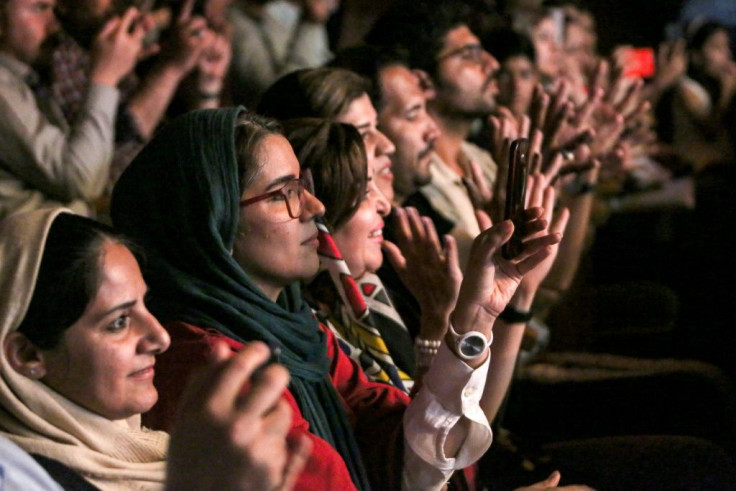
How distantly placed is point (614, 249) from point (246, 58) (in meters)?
1.57

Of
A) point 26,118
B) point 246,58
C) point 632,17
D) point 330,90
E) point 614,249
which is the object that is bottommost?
point 632,17

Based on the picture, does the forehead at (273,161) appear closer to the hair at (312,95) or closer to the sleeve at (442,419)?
the sleeve at (442,419)

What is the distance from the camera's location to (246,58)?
3.37 m

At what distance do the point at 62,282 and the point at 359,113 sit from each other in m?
1.13

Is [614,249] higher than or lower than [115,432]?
lower

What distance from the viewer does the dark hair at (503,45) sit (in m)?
3.88

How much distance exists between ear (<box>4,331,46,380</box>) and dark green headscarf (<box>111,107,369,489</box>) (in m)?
0.27

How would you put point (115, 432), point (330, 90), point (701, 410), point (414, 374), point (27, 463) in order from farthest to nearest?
point (701, 410) → point (330, 90) → point (414, 374) → point (115, 432) → point (27, 463)

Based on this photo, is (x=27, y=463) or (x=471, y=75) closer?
(x=27, y=463)

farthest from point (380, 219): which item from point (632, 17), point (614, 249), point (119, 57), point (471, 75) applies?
point (632, 17)

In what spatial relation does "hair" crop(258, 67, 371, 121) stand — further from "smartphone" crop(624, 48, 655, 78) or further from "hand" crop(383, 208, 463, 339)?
"smartphone" crop(624, 48, 655, 78)

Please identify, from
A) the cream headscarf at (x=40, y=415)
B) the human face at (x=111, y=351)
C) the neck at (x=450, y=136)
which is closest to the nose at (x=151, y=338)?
the human face at (x=111, y=351)

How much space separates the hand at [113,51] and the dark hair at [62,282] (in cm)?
130

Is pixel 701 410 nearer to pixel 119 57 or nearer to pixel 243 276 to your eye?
pixel 243 276
